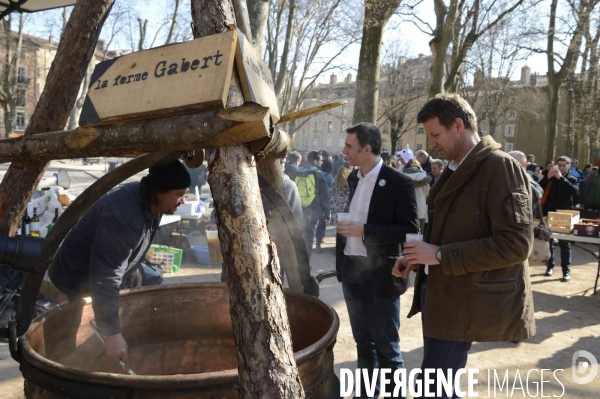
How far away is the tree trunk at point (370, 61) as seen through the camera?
852cm

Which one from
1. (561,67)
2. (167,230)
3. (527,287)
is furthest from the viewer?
(561,67)

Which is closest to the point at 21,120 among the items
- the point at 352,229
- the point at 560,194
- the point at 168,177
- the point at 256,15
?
the point at 256,15

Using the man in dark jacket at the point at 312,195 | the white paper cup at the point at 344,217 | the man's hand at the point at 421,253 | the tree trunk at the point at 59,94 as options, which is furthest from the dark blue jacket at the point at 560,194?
the tree trunk at the point at 59,94

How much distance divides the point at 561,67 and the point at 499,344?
17.5 m

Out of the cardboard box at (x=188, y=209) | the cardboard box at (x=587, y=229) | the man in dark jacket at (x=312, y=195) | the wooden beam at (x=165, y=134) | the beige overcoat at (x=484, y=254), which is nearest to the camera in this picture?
the wooden beam at (x=165, y=134)

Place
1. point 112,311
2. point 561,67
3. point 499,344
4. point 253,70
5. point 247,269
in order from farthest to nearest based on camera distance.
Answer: point 561,67 < point 499,344 < point 112,311 < point 253,70 < point 247,269

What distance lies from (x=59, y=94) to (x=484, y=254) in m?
2.47

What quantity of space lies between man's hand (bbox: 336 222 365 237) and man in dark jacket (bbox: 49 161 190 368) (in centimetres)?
96

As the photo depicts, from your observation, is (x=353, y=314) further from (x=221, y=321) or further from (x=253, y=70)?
(x=253, y=70)

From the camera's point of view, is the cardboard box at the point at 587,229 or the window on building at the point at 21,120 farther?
the window on building at the point at 21,120

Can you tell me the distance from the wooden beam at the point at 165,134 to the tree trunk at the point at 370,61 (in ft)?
23.6

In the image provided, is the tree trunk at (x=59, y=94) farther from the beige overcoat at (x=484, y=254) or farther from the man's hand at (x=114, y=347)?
the beige overcoat at (x=484, y=254)

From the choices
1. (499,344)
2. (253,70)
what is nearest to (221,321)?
(253,70)

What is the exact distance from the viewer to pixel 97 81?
1.59 m
